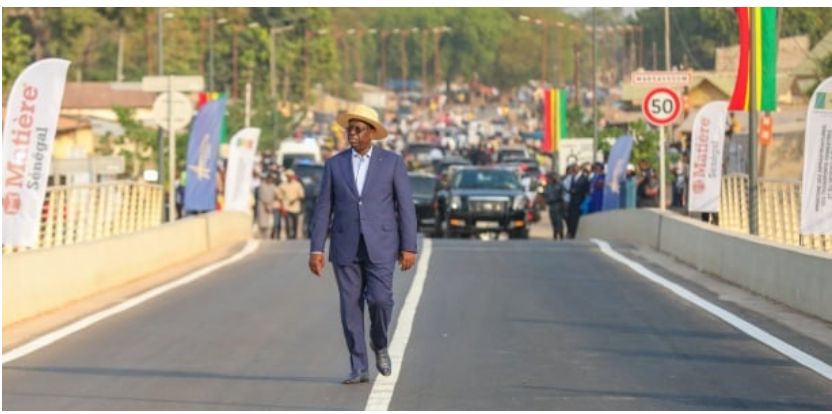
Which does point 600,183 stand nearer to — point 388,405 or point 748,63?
point 748,63

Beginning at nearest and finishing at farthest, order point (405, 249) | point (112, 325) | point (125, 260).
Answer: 1. point (405, 249)
2. point (112, 325)
3. point (125, 260)

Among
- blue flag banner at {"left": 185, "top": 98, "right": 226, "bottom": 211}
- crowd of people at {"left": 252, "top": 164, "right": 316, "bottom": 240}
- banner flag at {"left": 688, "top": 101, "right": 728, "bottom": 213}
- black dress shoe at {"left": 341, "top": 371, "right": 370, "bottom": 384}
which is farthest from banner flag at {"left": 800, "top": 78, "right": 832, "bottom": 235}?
crowd of people at {"left": 252, "top": 164, "right": 316, "bottom": 240}

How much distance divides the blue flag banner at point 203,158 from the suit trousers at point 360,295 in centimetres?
2299

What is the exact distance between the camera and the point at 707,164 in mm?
29281

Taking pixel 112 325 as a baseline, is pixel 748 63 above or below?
above

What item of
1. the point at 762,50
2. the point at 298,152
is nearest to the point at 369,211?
the point at 762,50

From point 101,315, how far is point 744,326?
A: 638 centimetres

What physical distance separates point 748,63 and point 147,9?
200ft

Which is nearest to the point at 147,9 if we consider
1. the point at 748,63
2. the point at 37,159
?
the point at 748,63

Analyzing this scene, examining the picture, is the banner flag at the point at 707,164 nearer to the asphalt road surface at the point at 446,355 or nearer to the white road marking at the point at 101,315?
the asphalt road surface at the point at 446,355

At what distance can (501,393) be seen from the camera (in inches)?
480

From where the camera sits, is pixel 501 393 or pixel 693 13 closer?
pixel 501 393

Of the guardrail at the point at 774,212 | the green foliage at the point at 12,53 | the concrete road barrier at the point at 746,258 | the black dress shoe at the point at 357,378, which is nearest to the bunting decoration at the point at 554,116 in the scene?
the green foliage at the point at 12,53

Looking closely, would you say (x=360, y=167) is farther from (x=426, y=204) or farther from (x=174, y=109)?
(x=426, y=204)
